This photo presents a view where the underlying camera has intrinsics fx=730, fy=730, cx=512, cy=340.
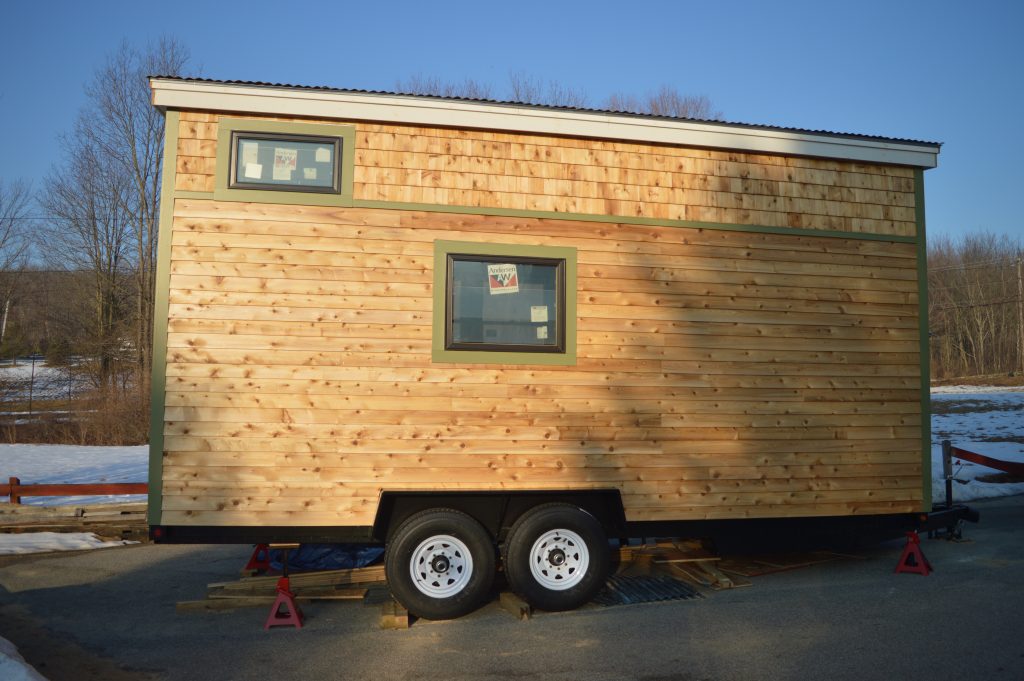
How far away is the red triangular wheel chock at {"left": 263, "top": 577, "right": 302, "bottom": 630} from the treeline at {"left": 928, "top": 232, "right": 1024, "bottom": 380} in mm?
46763

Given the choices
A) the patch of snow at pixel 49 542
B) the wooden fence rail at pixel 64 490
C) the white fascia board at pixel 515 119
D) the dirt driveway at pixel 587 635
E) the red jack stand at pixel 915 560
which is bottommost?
the patch of snow at pixel 49 542

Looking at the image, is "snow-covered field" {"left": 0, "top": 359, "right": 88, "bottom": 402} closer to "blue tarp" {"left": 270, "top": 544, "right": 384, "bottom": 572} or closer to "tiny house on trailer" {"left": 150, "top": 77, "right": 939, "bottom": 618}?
"blue tarp" {"left": 270, "top": 544, "right": 384, "bottom": 572}

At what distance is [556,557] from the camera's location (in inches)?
241

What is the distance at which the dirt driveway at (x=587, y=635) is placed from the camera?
472 centimetres

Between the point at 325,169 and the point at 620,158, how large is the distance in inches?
104

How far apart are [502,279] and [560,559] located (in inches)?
96.0

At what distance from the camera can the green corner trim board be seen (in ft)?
22.9

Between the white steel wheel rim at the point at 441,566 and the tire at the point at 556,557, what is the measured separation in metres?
0.37

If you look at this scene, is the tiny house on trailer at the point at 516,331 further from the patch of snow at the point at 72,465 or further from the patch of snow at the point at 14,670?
the patch of snow at the point at 72,465

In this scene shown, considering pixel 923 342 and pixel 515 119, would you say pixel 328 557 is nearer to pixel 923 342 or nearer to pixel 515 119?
pixel 515 119

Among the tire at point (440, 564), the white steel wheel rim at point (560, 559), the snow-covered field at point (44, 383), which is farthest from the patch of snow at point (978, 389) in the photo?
the snow-covered field at point (44, 383)

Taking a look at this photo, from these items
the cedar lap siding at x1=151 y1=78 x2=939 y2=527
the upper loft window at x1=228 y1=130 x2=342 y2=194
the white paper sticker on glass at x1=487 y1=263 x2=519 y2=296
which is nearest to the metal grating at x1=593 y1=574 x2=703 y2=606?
the cedar lap siding at x1=151 y1=78 x2=939 y2=527

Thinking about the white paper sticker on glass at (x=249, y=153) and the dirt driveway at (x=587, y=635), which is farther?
the white paper sticker on glass at (x=249, y=153)

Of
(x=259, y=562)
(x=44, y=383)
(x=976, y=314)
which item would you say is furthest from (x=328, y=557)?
(x=976, y=314)
